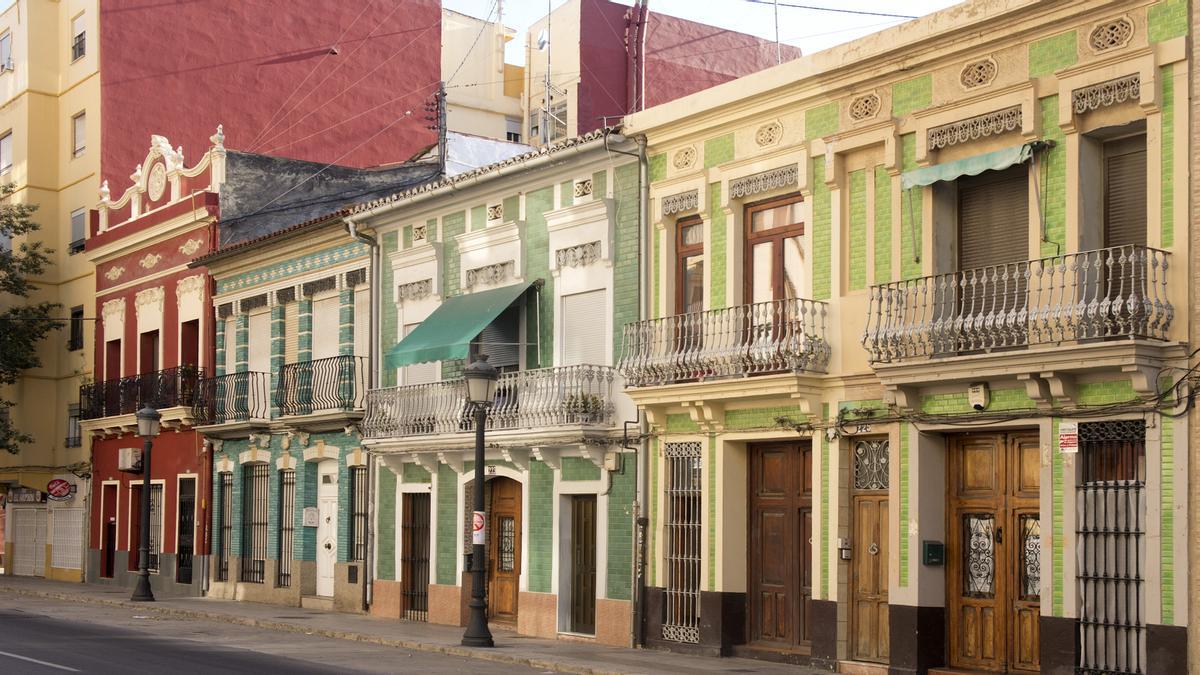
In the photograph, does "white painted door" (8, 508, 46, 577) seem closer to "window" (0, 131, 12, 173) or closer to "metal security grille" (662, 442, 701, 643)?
"window" (0, 131, 12, 173)

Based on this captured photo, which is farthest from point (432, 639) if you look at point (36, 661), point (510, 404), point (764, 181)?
point (764, 181)

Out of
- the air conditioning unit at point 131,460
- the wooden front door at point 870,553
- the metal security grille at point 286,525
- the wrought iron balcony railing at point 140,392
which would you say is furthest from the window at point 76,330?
the wooden front door at point 870,553

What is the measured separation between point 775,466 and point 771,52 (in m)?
17.4

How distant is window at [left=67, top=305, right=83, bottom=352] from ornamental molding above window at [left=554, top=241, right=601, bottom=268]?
19.8m

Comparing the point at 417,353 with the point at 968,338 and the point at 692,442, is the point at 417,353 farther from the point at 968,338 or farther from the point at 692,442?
the point at 968,338

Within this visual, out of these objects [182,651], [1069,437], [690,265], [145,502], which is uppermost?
[690,265]

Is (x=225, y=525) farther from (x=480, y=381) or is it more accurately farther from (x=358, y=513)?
(x=480, y=381)

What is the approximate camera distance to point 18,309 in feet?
122

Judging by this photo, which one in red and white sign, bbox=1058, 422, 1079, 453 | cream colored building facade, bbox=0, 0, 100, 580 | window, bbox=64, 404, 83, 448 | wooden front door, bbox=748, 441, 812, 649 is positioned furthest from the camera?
window, bbox=64, 404, 83, 448

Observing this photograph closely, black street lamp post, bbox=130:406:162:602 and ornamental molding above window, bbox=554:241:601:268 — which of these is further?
black street lamp post, bbox=130:406:162:602

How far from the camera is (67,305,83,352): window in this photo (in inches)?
1474

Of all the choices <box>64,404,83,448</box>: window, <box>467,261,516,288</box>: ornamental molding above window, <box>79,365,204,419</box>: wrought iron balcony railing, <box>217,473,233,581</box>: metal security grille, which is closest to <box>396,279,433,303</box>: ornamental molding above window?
<box>467,261,516,288</box>: ornamental molding above window

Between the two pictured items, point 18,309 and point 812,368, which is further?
point 18,309

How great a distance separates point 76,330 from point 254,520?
34.9 ft
